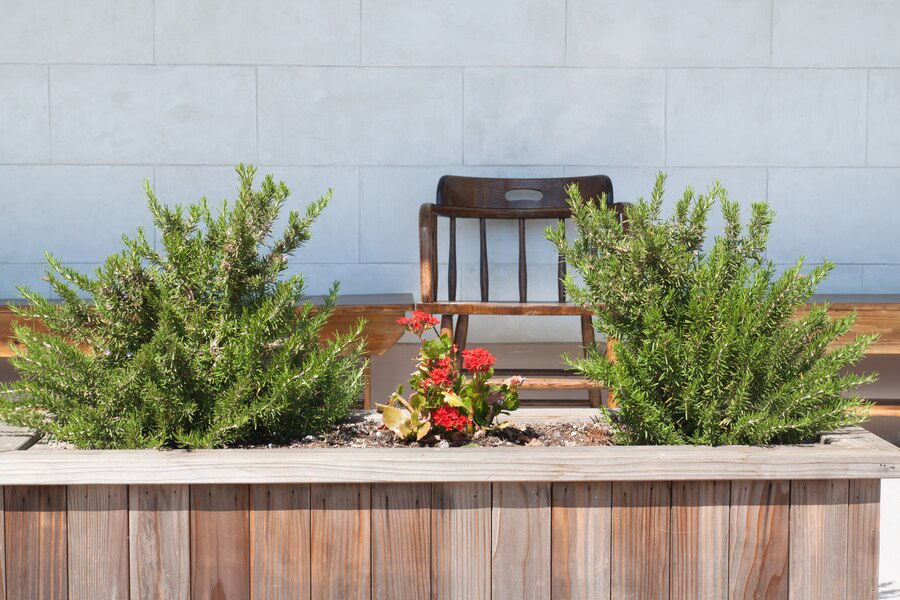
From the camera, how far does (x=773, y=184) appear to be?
127 inches

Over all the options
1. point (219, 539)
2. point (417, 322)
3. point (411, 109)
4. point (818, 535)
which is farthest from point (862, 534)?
point (411, 109)

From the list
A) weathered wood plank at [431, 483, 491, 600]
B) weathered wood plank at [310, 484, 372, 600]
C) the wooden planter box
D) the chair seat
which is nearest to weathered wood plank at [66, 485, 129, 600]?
the wooden planter box

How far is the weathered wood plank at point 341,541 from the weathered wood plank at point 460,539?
0.28 feet

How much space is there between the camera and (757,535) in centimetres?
117

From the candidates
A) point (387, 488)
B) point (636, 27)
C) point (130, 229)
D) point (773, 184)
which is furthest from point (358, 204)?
point (387, 488)

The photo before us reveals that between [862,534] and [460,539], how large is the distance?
0.51 metres

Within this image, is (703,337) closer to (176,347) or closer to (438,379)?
(438,379)

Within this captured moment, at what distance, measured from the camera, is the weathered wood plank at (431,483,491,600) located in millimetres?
1163

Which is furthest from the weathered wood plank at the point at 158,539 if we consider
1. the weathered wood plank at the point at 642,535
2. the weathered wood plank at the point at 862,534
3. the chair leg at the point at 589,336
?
the chair leg at the point at 589,336

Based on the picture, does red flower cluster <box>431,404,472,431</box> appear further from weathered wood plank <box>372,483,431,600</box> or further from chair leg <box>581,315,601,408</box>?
chair leg <box>581,315,601,408</box>

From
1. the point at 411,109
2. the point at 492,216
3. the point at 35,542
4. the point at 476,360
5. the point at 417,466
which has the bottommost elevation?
the point at 35,542

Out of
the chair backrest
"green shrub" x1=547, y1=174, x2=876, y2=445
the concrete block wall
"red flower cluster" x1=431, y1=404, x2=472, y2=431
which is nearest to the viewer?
"green shrub" x1=547, y1=174, x2=876, y2=445

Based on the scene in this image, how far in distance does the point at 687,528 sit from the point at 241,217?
2.35ft

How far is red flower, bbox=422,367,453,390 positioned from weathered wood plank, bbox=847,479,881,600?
1.86ft
